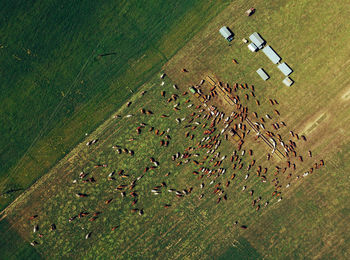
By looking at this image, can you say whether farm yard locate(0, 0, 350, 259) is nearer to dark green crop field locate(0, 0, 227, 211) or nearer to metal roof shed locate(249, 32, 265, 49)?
dark green crop field locate(0, 0, 227, 211)

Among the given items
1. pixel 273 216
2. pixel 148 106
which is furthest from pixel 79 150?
pixel 273 216

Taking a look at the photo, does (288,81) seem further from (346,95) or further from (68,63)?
(68,63)

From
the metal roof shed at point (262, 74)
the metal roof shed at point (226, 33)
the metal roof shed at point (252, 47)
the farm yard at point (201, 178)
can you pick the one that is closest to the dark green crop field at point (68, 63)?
the farm yard at point (201, 178)

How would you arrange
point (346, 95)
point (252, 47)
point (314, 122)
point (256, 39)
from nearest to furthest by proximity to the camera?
point (256, 39)
point (252, 47)
point (346, 95)
point (314, 122)

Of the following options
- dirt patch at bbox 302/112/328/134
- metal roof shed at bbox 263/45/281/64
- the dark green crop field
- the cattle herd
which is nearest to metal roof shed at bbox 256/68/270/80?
metal roof shed at bbox 263/45/281/64

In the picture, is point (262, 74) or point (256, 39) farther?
point (262, 74)

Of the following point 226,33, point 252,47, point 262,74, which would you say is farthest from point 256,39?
point 262,74

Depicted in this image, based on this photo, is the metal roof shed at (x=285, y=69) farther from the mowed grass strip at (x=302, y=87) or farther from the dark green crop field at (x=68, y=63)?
the dark green crop field at (x=68, y=63)
